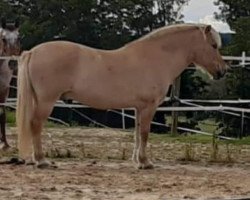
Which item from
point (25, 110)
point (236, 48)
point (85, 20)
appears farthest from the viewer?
point (85, 20)

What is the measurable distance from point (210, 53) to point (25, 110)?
2197mm

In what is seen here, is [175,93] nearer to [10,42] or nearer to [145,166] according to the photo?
[10,42]

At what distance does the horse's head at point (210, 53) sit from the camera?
781 centimetres

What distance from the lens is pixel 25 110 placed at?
7.25 metres

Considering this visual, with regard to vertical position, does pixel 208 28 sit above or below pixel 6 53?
above

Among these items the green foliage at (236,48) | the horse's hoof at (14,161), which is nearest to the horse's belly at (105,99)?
the horse's hoof at (14,161)

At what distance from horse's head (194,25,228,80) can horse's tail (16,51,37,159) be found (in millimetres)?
1942

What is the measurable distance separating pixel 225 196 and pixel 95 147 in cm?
391

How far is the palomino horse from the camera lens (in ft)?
23.7

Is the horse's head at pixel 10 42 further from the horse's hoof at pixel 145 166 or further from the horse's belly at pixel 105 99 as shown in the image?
the horse's hoof at pixel 145 166

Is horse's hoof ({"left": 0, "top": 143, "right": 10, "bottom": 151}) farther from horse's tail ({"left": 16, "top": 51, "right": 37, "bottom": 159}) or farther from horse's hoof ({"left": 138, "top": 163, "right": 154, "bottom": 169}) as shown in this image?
horse's hoof ({"left": 138, "top": 163, "right": 154, "bottom": 169})

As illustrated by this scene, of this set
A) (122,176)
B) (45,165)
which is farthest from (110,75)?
(122,176)

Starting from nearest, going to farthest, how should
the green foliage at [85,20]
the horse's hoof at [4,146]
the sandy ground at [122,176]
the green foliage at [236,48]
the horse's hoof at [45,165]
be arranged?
the sandy ground at [122,176] < the horse's hoof at [45,165] < the horse's hoof at [4,146] < the green foliage at [236,48] < the green foliage at [85,20]

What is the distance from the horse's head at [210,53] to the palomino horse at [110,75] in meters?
0.01
